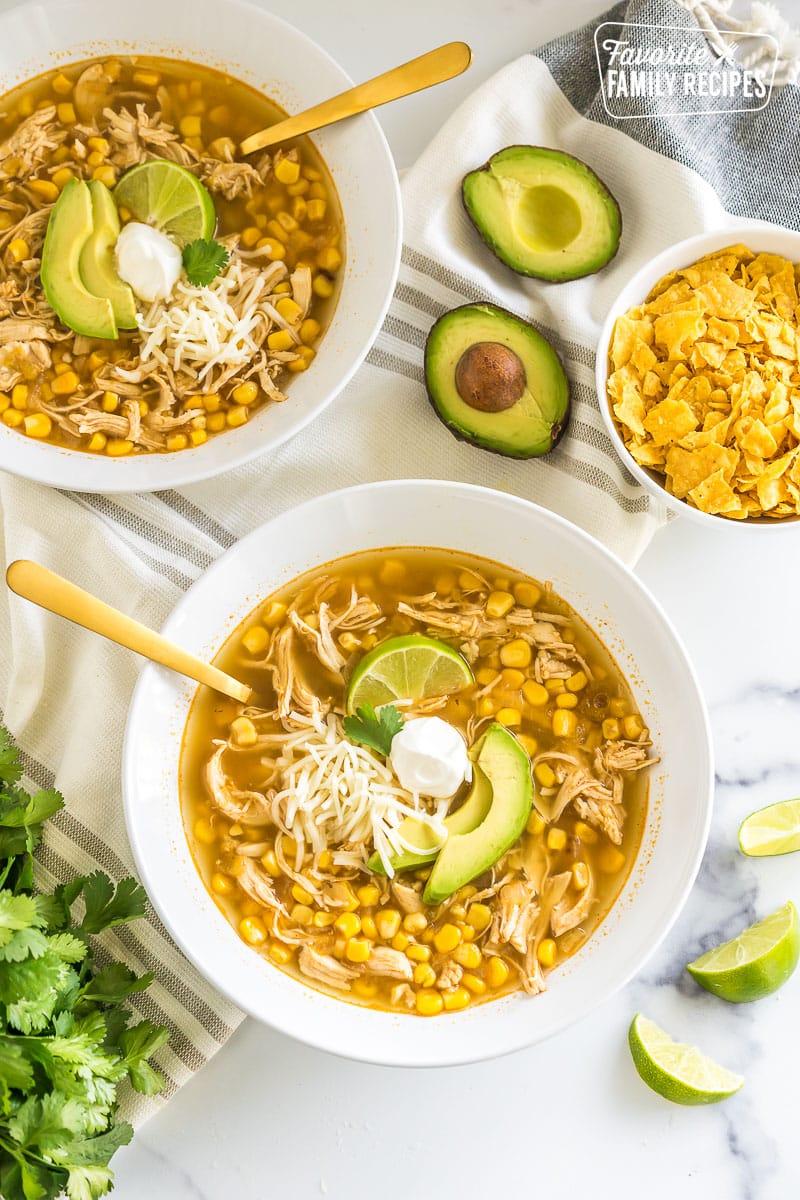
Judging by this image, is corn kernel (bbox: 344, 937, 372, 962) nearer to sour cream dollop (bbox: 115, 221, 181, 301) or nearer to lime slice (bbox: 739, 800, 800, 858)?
lime slice (bbox: 739, 800, 800, 858)

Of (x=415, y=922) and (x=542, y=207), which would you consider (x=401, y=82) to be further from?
(x=415, y=922)

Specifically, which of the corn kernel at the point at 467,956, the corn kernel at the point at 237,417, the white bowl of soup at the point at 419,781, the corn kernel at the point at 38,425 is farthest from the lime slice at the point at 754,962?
the corn kernel at the point at 38,425

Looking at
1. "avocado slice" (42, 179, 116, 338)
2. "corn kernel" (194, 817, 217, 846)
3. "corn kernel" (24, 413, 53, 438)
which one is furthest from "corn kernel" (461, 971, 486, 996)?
"avocado slice" (42, 179, 116, 338)

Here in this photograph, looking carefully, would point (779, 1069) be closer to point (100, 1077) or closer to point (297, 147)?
point (100, 1077)

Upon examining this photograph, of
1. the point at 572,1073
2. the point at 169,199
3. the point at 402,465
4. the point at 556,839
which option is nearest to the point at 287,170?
the point at 169,199

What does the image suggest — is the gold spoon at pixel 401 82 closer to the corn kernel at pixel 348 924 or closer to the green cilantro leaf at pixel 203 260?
the green cilantro leaf at pixel 203 260
